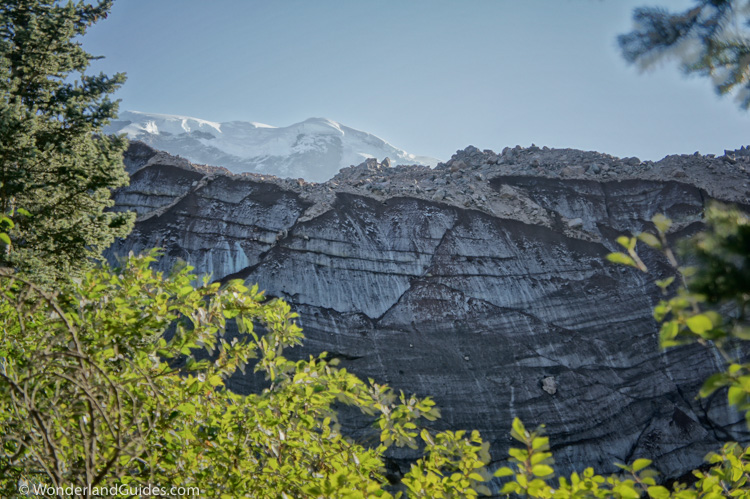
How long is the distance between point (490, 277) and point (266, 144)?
6723 centimetres

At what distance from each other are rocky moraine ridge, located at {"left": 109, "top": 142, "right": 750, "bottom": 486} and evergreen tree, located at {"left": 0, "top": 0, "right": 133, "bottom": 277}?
6516mm

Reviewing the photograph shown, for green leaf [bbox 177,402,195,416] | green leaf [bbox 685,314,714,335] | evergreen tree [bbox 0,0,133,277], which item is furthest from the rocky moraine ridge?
green leaf [bbox 685,314,714,335]

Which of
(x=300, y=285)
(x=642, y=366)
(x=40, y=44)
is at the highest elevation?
(x=40, y=44)

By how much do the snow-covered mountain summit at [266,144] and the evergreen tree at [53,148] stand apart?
53.7 meters

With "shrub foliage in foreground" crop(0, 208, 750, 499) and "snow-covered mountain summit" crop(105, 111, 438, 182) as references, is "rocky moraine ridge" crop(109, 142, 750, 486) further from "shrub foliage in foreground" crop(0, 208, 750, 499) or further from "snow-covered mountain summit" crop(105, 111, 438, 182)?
"snow-covered mountain summit" crop(105, 111, 438, 182)

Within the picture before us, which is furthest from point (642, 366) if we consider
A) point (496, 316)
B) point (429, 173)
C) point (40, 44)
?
point (40, 44)

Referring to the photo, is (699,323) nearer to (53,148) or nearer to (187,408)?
(187,408)

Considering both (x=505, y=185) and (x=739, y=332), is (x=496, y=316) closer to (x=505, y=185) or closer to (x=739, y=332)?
(x=505, y=185)

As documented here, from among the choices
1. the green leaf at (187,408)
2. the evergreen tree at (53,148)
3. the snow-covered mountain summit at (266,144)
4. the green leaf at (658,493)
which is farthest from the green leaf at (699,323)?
the snow-covered mountain summit at (266,144)

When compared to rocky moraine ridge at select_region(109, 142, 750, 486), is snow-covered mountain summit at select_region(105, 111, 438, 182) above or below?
above

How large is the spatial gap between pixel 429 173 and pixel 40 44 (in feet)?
50.0

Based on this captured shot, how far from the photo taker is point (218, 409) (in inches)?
126

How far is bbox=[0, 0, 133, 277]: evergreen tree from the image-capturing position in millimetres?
7366

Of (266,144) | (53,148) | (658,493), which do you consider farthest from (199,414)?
(266,144)
